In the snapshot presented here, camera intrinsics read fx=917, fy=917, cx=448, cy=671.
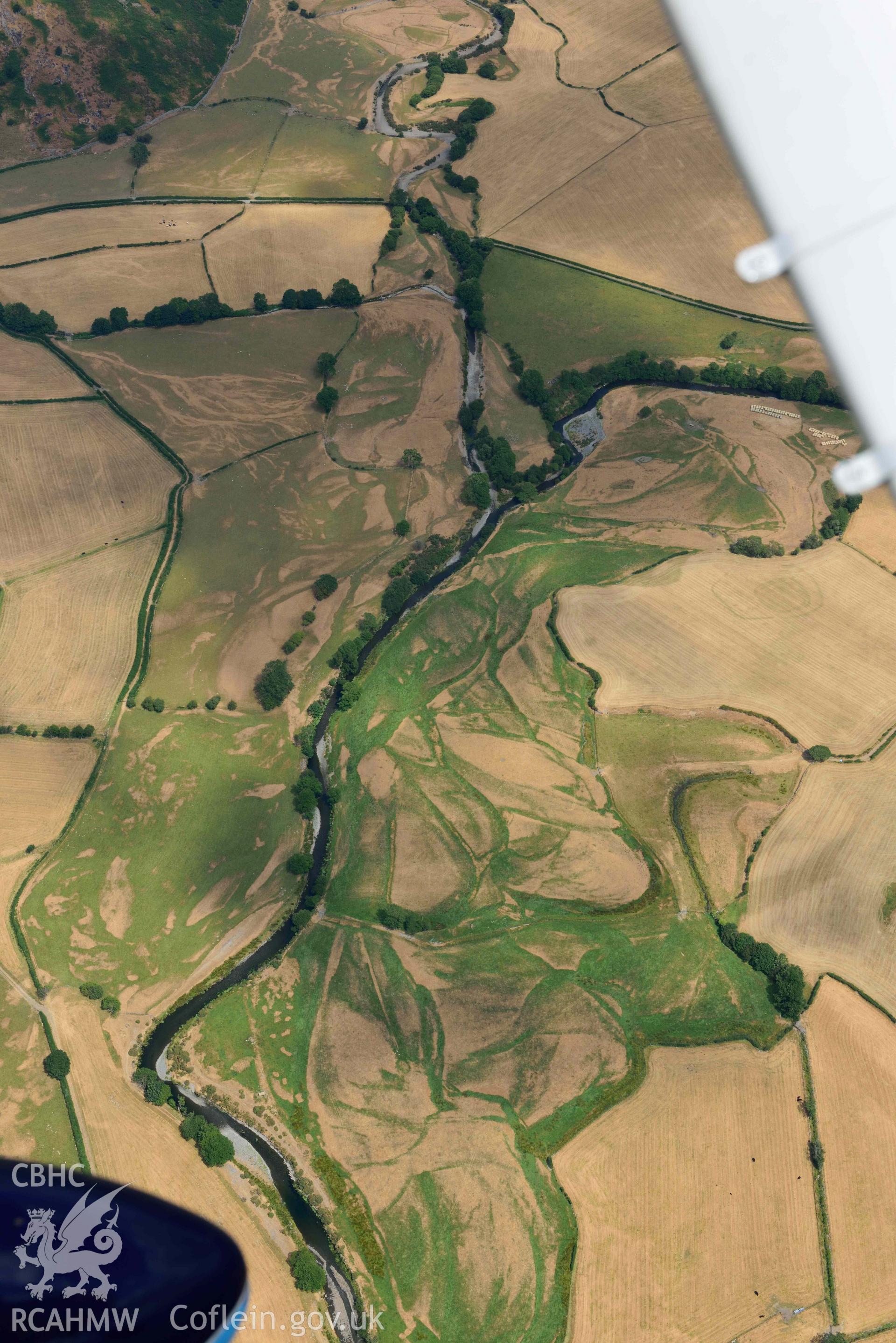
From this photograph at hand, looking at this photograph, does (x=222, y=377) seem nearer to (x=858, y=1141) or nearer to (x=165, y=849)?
(x=165, y=849)

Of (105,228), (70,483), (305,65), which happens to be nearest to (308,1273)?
(70,483)

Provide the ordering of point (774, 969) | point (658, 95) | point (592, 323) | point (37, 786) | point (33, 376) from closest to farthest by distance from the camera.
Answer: point (774, 969) < point (37, 786) < point (33, 376) < point (592, 323) < point (658, 95)

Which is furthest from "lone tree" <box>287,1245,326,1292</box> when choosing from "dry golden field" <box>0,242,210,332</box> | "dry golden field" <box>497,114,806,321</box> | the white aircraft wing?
"dry golden field" <box>497,114,806,321</box>

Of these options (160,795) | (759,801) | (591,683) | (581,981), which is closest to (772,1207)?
(581,981)

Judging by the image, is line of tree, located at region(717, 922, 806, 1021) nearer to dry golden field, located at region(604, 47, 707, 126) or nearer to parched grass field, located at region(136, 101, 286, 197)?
parched grass field, located at region(136, 101, 286, 197)

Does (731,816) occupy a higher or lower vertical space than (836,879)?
higher

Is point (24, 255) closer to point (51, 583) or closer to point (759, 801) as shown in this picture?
point (51, 583)

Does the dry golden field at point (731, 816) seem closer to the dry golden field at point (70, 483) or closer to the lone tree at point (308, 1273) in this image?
the lone tree at point (308, 1273)
